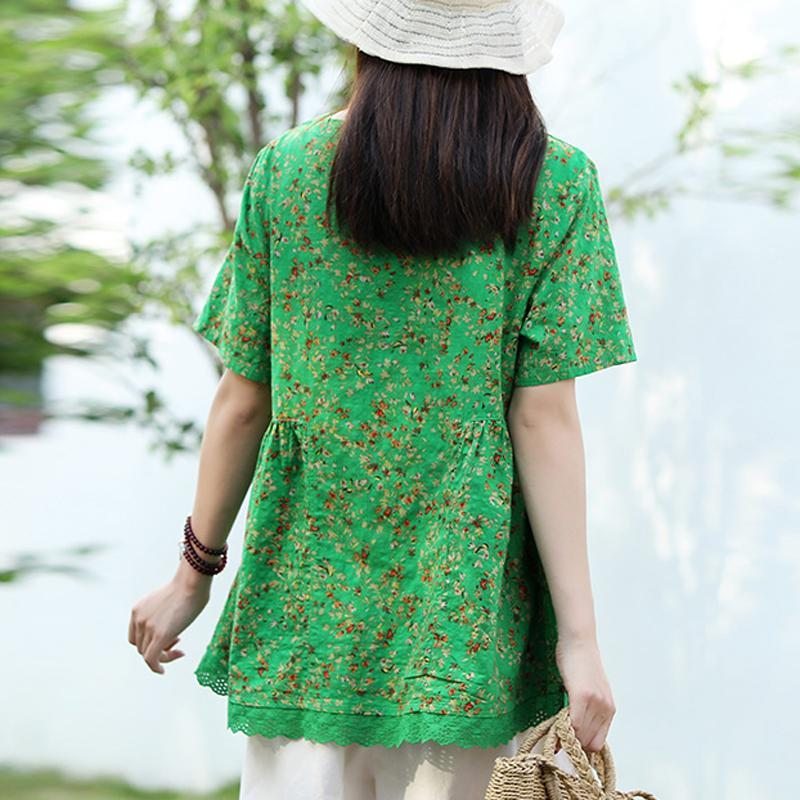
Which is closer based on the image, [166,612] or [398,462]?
[398,462]

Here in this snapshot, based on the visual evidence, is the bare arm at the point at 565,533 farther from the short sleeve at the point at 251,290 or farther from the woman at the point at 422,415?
the short sleeve at the point at 251,290

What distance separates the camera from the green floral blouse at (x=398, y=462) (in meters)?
1.15

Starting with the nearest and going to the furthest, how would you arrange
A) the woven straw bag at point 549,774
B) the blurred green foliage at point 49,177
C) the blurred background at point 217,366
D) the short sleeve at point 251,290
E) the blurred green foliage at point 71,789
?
the woven straw bag at point 549,774
the short sleeve at point 251,290
the blurred background at point 217,366
the blurred green foliage at point 49,177
the blurred green foliage at point 71,789

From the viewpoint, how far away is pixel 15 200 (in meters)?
2.87

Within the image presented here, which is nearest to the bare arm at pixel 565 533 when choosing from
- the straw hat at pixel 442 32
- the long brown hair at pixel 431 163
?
the long brown hair at pixel 431 163

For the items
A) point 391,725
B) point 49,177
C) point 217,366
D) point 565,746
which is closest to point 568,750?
point 565,746

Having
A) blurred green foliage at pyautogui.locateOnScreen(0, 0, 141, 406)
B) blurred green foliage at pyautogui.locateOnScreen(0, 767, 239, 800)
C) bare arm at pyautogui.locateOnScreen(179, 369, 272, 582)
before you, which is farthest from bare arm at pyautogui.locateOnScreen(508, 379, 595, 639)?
blurred green foliage at pyautogui.locateOnScreen(0, 767, 239, 800)

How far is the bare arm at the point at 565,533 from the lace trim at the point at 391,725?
5cm

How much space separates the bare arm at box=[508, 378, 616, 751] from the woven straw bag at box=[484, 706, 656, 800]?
3 cm

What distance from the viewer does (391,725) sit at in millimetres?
1179

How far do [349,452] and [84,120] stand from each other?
6.35 ft

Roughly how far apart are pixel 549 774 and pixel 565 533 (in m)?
0.19

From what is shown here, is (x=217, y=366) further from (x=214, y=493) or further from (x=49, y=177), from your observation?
(x=214, y=493)

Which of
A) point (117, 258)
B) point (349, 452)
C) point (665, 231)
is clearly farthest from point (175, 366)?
point (349, 452)
